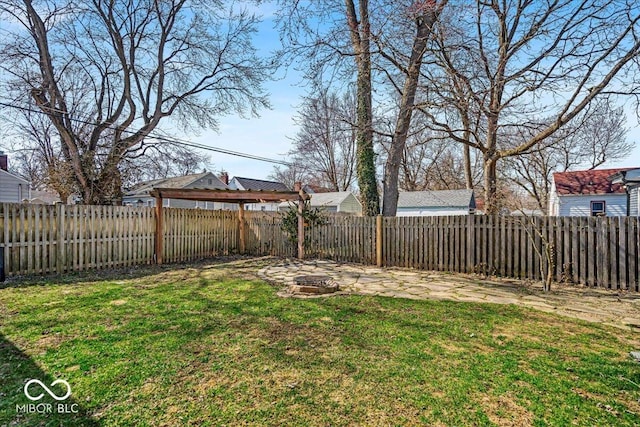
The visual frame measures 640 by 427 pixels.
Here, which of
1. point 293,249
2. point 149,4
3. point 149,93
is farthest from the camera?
point 149,93

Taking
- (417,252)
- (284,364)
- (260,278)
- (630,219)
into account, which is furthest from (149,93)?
(630,219)

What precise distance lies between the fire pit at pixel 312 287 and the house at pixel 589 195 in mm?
17071

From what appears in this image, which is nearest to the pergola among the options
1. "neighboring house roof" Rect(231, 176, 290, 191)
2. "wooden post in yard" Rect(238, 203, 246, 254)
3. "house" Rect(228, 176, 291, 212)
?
"wooden post in yard" Rect(238, 203, 246, 254)

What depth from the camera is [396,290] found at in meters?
5.88

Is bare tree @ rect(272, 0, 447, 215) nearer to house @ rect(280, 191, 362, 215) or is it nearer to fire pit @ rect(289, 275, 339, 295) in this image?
fire pit @ rect(289, 275, 339, 295)

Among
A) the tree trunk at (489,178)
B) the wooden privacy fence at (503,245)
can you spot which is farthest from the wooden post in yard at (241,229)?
the tree trunk at (489,178)

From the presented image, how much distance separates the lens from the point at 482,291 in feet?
19.1

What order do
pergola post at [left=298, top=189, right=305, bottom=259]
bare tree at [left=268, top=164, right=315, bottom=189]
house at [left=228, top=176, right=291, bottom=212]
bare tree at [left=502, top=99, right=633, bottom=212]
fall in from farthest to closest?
1. bare tree at [left=268, top=164, right=315, bottom=189]
2. house at [left=228, top=176, right=291, bottom=212]
3. bare tree at [left=502, top=99, right=633, bottom=212]
4. pergola post at [left=298, top=189, right=305, bottom=259]

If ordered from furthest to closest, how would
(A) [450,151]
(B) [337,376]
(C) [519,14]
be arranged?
(A) [450,151]
(C) [519,14]
(B) [337,376]

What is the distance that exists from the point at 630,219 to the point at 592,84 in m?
2.77

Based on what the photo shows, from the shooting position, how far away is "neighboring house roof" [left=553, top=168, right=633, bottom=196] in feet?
54.7

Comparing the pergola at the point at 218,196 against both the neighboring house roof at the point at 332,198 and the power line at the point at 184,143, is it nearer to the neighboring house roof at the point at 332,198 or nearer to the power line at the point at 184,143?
the power line at the point at 184,143

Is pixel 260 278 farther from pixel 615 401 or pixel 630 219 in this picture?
pixel 630 219

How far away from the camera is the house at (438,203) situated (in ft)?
76.5
